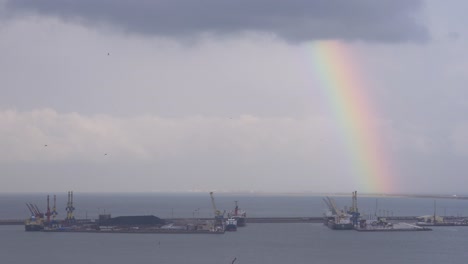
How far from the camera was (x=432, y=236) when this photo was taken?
68.7 m

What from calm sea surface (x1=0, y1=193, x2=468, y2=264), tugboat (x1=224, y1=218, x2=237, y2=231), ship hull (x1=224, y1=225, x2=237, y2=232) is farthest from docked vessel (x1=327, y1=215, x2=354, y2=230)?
ship hull (x1=224, y1=225, x2=237, y2=232)

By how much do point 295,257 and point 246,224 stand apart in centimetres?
3509

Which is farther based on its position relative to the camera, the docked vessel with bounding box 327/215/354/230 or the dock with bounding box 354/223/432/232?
the docked vessel with bounding box 327/215/354/230

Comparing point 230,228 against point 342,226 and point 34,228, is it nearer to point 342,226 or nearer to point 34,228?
point 342,226

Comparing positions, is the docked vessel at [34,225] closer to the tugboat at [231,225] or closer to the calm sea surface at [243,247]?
the calm sea surface at [243,247]

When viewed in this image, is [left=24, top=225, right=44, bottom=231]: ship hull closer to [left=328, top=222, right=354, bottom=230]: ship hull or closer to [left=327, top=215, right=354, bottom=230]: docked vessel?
[left=328, top=222, right=354, bottom=230]: ship hull

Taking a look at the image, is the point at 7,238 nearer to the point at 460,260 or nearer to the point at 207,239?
the point at 207,239

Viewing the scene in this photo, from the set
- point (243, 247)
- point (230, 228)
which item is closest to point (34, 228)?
point (230, 228)

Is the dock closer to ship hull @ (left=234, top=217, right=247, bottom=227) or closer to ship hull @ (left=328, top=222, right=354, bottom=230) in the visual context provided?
ship hull @ (left=328, top=222, right=354, bottom=230)

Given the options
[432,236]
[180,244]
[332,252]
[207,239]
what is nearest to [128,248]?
[180,244]

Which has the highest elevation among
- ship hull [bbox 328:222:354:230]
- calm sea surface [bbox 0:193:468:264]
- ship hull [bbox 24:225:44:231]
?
ship hull [bbox 328:222:354:230]

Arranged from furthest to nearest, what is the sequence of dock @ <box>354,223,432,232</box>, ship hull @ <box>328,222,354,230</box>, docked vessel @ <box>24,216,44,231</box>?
ship hull @ <box>328,222,354,230</box> → dock @ <box>354,223,432,232</box> → docked vessel @ <box>24,216,44,231</box>

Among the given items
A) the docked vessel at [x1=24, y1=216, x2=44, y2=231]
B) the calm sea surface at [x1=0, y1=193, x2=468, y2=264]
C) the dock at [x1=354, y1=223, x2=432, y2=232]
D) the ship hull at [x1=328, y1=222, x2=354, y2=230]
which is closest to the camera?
the calm sea surface at [x1=0, y1=193, x2=468, y2=264]

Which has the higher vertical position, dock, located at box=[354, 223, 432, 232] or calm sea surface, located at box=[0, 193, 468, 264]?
dock, located at box=[354, 223, 432, 232]
